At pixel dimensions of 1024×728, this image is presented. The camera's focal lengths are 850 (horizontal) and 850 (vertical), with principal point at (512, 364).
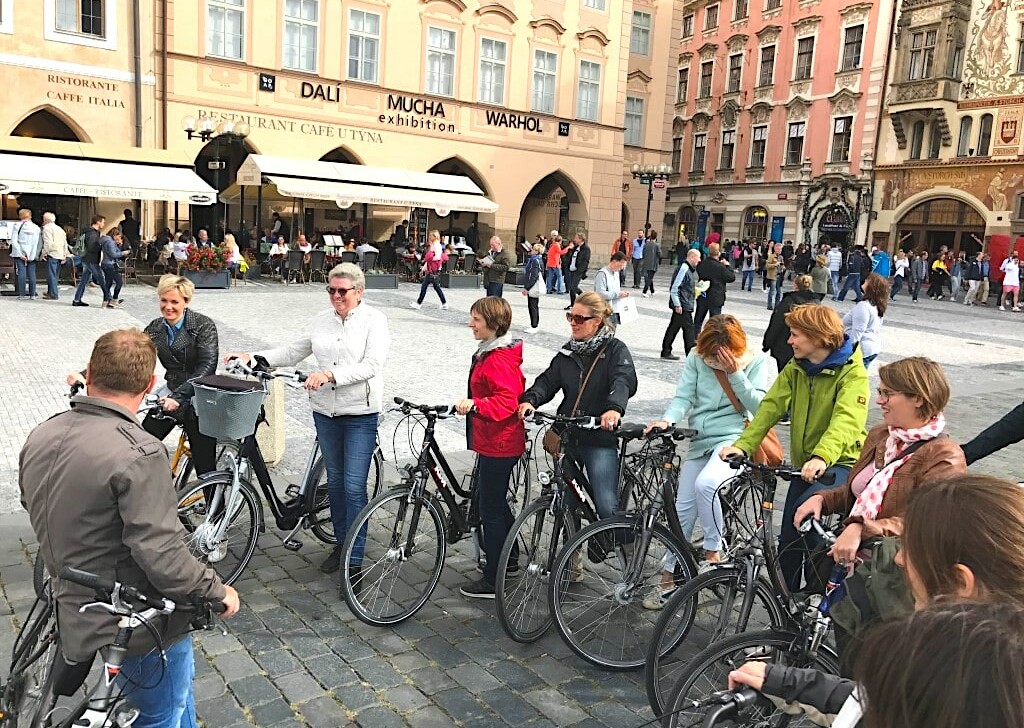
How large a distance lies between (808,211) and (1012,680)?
42338 millimetres

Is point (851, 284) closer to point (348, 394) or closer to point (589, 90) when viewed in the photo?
point (589, 90)

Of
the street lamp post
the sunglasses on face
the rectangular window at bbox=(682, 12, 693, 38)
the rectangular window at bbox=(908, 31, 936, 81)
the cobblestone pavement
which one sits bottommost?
the cobblestone pavement

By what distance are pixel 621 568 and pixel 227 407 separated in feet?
6.77

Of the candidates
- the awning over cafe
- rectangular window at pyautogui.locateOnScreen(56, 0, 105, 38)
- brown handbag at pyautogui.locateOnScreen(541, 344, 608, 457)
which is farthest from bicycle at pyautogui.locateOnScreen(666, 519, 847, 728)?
rectangular window at pyautogui.locateOnScreen(56, 0, 105, 38)

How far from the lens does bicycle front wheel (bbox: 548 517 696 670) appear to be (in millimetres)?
3955

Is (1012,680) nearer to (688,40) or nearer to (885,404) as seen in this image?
(885,404)

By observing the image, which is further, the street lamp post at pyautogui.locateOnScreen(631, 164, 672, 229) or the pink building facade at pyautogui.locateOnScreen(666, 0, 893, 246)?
the pink building facade at pyautogui.locateOnScreen(666, 0, 893, 246)

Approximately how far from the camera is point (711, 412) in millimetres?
4680

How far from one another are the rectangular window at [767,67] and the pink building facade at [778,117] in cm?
5

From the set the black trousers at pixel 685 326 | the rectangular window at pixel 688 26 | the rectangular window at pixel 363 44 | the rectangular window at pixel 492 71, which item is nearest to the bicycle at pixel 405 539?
the black trousers at pixel 685 326

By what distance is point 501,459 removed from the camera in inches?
175

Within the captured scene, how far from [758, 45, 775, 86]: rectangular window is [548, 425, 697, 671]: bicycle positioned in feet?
142

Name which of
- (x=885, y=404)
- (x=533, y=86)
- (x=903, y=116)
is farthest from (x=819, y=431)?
(x=903, y=116)

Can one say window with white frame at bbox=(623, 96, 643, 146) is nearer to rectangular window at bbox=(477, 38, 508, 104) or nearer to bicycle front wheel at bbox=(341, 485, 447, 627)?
rectangular window at bbox=(477, 38, 508, 104)
